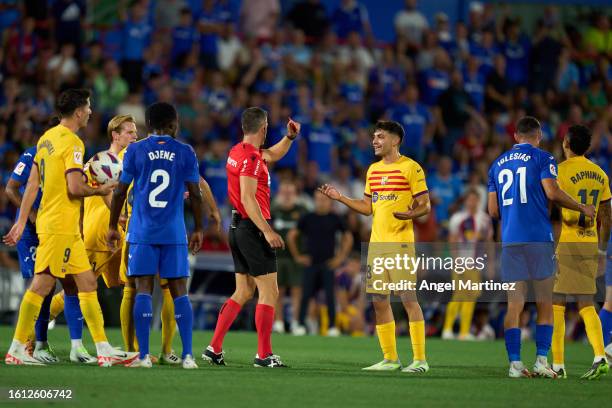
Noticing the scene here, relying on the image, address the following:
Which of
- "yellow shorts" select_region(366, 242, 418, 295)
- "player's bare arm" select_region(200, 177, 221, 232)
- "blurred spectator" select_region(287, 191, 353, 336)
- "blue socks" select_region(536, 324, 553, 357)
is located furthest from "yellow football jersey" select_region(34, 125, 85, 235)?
"blurred spectator" select_region(287, 191, 353, 336)

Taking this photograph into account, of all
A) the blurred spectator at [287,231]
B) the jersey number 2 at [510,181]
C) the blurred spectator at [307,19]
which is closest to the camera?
the jersey number 2 at [510,181]

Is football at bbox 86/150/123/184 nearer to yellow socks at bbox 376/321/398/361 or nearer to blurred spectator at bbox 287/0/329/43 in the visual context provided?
yellow socks at bbox 376/321/398/361

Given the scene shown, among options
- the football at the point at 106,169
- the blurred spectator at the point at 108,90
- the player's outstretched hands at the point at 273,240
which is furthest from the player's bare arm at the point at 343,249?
the player's outstretched hands at the point at 273,240

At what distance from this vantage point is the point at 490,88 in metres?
25.1

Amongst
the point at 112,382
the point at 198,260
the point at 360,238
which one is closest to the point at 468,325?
the point at 360,238

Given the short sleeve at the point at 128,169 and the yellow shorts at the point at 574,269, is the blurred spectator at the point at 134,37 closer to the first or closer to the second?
the short sleeve at the point at 128,169

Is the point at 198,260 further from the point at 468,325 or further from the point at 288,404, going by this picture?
the point at 288,404

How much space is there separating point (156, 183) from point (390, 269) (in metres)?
2.49

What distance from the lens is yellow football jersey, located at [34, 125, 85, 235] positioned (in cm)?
992

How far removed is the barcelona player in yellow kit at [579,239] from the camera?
1088cm

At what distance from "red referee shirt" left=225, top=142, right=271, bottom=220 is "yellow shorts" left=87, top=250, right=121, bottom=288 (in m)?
1.64

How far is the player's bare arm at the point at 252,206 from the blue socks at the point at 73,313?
185 centimetres

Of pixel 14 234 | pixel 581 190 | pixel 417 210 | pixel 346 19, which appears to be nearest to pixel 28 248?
pixel 14 234

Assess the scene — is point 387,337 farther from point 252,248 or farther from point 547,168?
point 547,168
